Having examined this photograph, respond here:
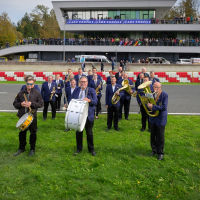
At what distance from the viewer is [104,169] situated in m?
6.31

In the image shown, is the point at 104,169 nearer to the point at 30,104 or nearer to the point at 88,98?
the point at 88,98

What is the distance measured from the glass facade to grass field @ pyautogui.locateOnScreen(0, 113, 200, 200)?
4764cm

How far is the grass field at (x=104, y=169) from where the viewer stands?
5.41 metres

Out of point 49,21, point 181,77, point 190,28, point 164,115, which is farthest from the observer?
point 49,21

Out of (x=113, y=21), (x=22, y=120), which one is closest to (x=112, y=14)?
(x=113, y=21)

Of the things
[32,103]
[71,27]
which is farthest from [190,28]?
[32,103]

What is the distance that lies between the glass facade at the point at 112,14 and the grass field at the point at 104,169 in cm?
4764

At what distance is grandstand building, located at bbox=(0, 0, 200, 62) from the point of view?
164ft

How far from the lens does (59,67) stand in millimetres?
32781

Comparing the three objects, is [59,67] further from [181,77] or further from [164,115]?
[164,115]

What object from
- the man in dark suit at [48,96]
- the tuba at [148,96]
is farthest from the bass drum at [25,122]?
the man in dark suit at [48,96]

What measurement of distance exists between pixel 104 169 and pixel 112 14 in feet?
167

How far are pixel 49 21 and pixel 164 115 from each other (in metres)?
80.1

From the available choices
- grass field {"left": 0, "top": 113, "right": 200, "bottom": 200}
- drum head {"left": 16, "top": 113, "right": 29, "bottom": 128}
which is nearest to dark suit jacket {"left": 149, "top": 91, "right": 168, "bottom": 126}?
grass field {"left": 0, "top": 113, "right": 200, "bottom": 200}
